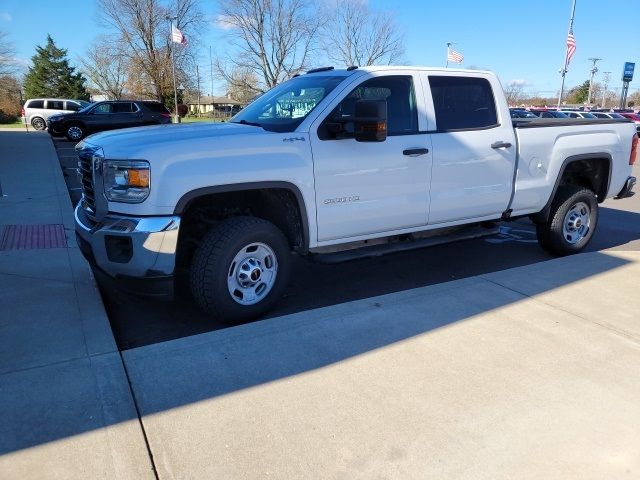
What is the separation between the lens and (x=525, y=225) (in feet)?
27.5

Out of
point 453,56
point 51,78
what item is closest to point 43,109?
point 453,56

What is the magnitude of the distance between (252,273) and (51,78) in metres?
77.8

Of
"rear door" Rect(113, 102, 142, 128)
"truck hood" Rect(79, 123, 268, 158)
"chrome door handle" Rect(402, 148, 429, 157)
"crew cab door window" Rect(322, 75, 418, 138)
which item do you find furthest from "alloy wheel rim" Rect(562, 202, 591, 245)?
"rear door" Rect(113, 102, 142, 128)

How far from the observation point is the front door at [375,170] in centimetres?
414

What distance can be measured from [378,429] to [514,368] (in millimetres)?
1205

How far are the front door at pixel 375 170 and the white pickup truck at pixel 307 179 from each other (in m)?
0.01

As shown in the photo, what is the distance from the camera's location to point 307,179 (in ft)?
13.2

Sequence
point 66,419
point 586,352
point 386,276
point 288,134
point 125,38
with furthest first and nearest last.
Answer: point 125,38 → point 386,276 → point 288,134 → point 586,352 → point 66,419

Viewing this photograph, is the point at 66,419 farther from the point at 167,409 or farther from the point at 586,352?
the point at 586,352

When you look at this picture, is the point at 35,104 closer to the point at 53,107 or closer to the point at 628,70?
the point at 53,107

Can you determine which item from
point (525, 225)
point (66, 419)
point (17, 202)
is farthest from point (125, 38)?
point (66, 419)

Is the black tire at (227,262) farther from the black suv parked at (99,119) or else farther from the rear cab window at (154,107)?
the rear cab window at (154,107)

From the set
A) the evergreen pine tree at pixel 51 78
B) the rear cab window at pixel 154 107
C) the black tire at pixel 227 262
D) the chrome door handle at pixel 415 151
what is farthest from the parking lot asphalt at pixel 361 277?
the evergreen pine tree at pixel 51 78

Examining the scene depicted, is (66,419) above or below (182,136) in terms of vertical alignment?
below
